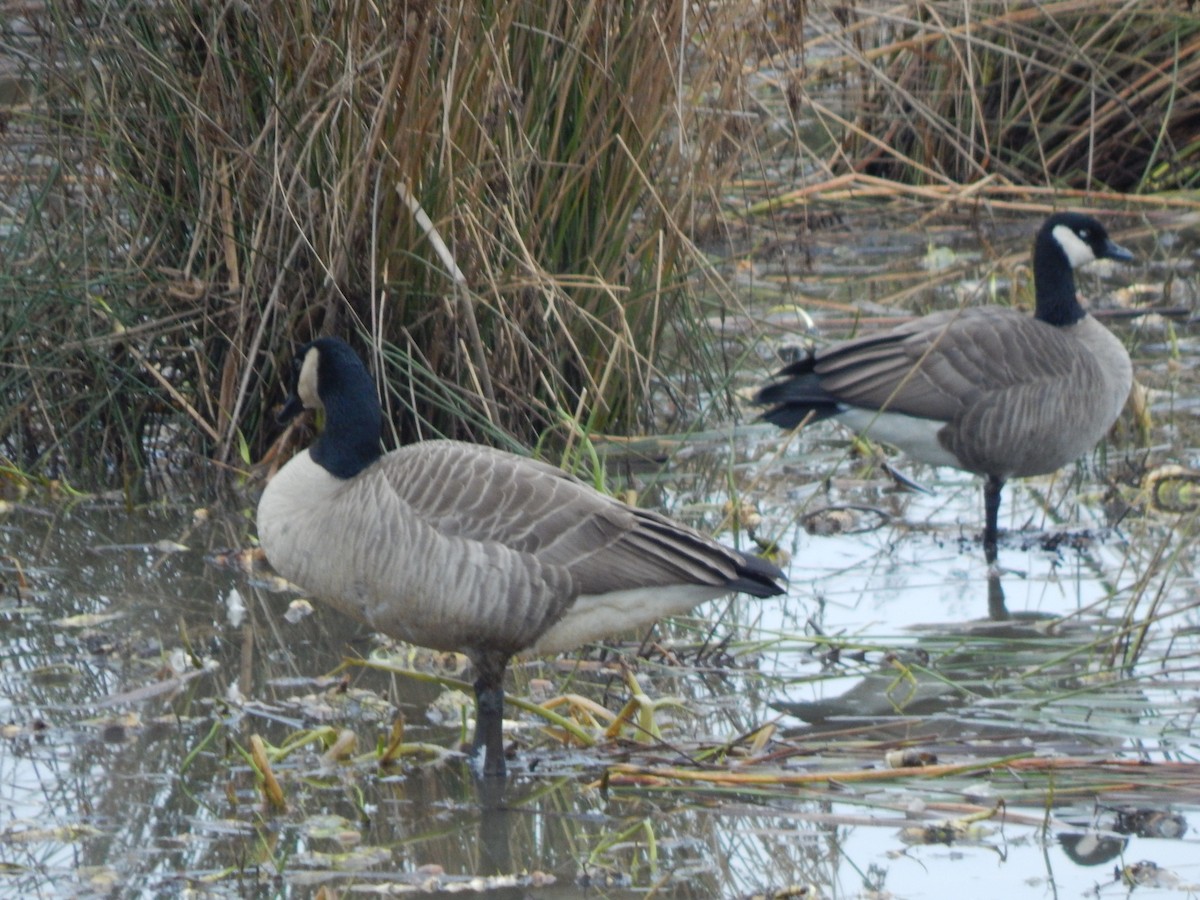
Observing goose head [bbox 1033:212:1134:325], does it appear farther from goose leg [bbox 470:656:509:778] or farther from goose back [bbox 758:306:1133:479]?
goose leg [bbox 470:656:509:778]

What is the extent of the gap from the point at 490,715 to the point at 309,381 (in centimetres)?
115

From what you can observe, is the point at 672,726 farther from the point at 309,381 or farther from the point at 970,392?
the point at 970,392

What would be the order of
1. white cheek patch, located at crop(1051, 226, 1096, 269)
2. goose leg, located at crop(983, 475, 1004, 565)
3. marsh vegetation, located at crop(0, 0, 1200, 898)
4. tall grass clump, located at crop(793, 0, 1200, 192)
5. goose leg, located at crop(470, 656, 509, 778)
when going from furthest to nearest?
1. tall grass clump, located at crop(793, 0, 1200, 192)
2. white cheek patch, located at crop(1051, 226, 1096, 269)
3. goose leg, located at crop(983, 475, 1004, 565)
4. goose leg, located at crop(470, 656, 509, 778)
5. marsh vegetation, located at crop(0, 0, 1200, 898)

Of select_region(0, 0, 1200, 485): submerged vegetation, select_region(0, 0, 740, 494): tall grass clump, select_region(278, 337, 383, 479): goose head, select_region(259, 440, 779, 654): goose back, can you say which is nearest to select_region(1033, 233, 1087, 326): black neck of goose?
select_region(0, 0, 1200, 485): submerged vegetation

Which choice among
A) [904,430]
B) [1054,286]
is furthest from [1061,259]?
[904,430]

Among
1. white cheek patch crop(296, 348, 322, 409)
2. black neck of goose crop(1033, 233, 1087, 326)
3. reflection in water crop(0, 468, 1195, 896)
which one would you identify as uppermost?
black neck of goose crop(1033, 233, 1087, 326)

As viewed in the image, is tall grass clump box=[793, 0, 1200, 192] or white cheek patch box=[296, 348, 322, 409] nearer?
white cheek patch box=[296, 348, 322, 409]

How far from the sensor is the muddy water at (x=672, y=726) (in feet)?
12.7

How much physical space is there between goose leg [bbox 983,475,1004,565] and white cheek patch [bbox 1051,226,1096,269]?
1.24 meters

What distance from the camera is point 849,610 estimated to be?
577 cm

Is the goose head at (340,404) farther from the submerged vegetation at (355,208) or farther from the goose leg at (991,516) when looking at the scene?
the goose leg at (991,516)

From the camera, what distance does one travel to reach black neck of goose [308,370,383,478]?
4.77 m

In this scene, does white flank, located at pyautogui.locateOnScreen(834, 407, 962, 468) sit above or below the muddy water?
above

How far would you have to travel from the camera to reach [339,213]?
6.20 meters
